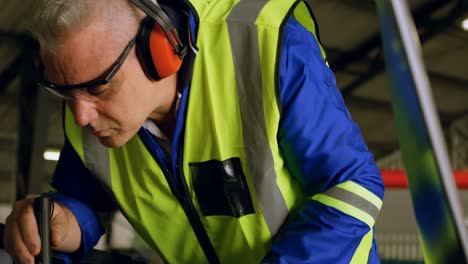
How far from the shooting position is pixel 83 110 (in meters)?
0.92

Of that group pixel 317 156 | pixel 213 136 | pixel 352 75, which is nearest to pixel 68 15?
pixel 213 136

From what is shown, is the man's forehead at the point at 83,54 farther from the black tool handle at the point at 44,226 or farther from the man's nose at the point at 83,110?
the black tool handle at the point at 44,226

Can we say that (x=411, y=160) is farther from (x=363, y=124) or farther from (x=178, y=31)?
(x=363, y=124)

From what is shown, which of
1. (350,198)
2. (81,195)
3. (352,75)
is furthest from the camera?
(352,75)

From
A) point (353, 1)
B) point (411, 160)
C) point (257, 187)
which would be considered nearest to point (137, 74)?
point (257, 187)

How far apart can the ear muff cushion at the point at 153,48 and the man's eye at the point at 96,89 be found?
0.21 feet

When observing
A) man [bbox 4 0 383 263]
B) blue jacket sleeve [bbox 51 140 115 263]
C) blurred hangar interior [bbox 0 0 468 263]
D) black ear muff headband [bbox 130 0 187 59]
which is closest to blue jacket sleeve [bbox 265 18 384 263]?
man [bbox 4 0 383 263]

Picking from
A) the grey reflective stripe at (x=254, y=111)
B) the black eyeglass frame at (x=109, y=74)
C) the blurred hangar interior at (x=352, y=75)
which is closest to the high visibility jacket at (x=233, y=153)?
the grey reflective stripe at (x=254, y=111)

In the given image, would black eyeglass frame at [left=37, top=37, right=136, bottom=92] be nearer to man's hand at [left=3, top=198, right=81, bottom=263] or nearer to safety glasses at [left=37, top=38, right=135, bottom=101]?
safety glasses at [left=37, top=38, right=135, bottom=101]

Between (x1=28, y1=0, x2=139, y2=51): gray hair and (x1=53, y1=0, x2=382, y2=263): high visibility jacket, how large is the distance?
13 cm

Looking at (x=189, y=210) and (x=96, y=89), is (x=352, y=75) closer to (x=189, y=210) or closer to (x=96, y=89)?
(x=189, y=210)

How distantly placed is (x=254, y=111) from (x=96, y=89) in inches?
8.9

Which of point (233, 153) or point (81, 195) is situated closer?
point (233, 153)

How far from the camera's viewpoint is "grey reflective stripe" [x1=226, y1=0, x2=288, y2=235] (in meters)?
0.93
